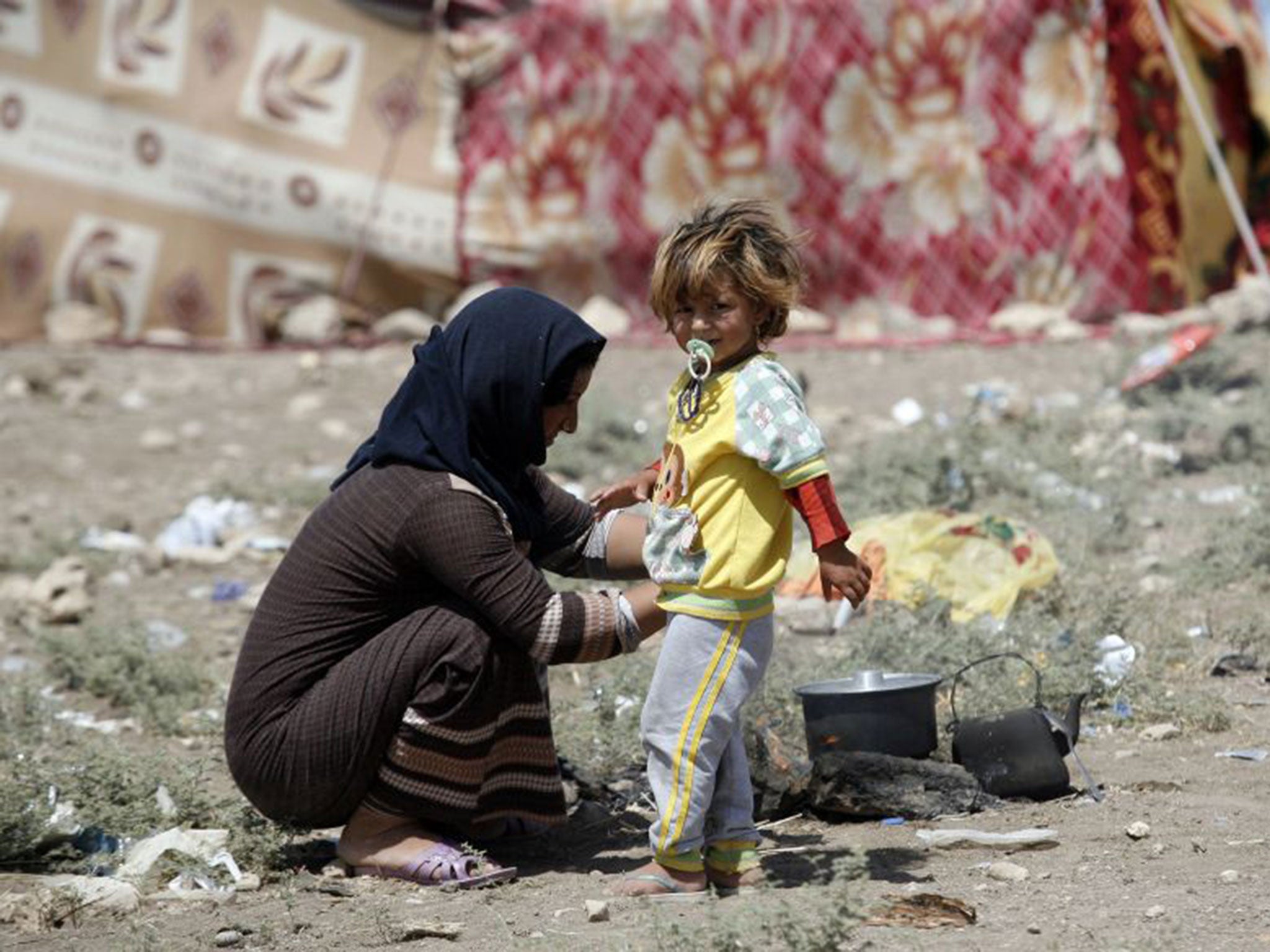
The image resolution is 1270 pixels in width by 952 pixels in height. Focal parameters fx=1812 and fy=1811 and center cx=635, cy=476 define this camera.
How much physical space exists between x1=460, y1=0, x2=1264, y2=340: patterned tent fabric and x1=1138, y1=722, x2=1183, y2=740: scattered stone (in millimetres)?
5287

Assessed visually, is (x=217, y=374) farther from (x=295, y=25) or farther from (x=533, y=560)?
(x=533, y=560)

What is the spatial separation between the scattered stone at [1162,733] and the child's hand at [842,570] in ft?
4.48

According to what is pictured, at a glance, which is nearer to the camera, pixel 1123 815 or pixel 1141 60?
pixel 1123 815

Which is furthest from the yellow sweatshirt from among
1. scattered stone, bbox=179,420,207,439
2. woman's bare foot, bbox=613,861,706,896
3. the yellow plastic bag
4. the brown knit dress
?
scattered stone, bbox=179,420,207,439

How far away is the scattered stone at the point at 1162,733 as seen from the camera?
12.9 feet

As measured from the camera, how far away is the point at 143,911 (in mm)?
3139

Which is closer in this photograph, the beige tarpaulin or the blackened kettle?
the blackened kettle

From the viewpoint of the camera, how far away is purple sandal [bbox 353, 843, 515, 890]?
3.21 metres

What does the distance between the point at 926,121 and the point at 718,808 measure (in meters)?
6.69

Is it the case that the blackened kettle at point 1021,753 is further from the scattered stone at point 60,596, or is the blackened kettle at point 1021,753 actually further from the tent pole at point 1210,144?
the tent pole at point 1210,144

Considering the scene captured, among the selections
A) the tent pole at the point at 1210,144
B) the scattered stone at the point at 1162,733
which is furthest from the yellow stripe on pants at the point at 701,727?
the tent pole at the point at 1210,144

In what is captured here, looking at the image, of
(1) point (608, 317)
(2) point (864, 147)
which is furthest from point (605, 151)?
(2) point (864, 147)

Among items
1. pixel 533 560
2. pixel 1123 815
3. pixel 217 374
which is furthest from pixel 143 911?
pixel 217 374

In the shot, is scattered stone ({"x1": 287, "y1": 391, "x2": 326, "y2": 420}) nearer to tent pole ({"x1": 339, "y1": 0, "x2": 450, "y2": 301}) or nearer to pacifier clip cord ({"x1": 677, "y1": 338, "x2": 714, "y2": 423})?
tent pole ({"x1": 339, "y1": 0, "x2": 450, "y2": 301})
